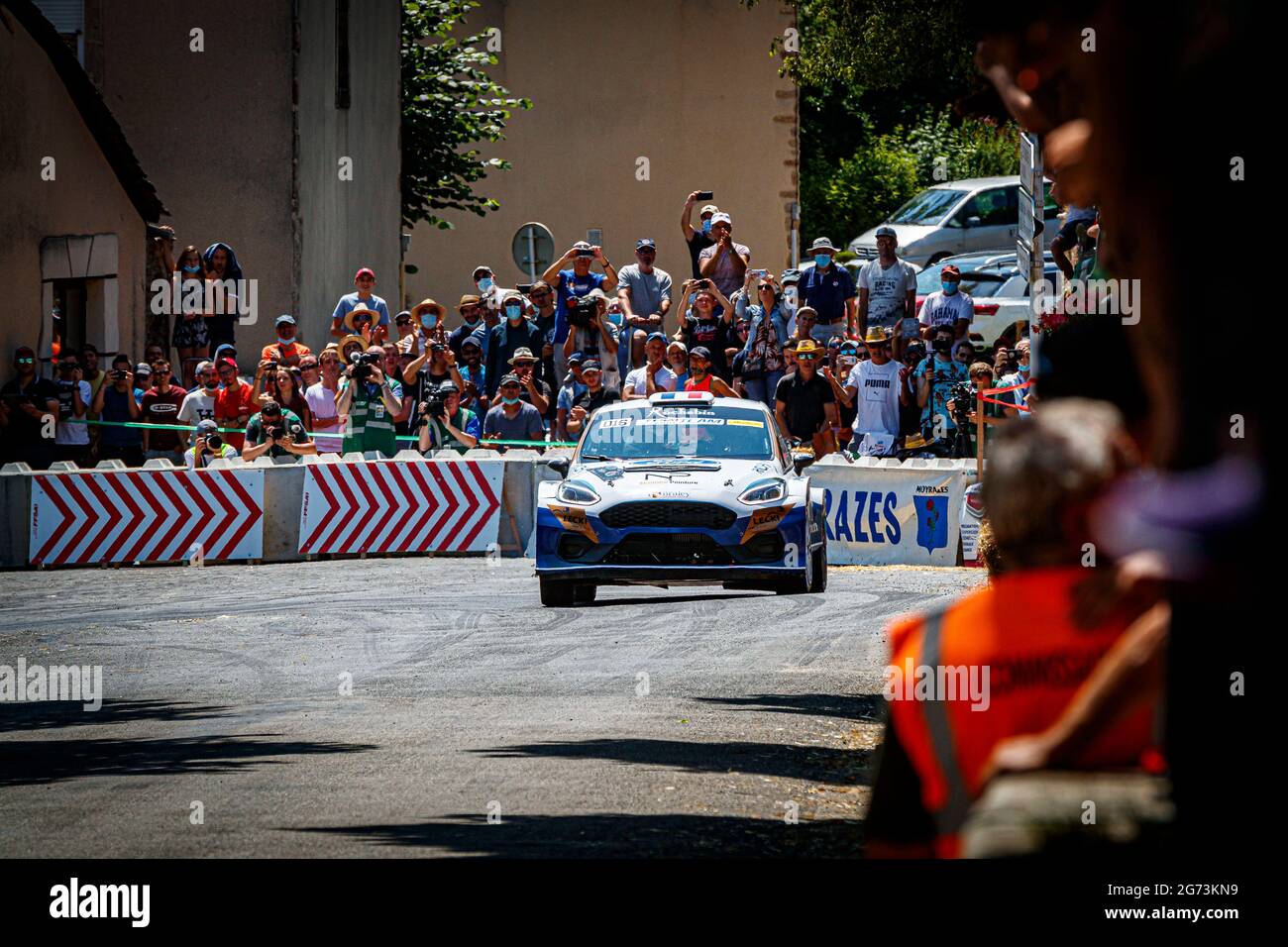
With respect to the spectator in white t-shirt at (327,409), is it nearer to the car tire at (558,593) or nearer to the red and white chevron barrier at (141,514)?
the red and white chevron barrier at (141,514)

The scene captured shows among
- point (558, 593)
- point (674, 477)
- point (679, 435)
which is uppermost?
point (679, 435)

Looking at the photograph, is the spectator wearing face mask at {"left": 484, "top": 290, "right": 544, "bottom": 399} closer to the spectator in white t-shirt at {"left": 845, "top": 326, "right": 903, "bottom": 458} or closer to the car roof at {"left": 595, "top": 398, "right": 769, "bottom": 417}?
the spectator in white t-shirt at {"left": 845, "top": 326, "right": 903, "bottom": 458}

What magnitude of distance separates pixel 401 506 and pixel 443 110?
20.0 metres

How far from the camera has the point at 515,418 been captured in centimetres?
2452

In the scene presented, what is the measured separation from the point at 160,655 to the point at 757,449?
16.9 feet

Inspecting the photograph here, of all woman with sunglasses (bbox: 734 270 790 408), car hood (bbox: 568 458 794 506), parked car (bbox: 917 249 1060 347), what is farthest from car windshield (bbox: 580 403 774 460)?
parked car (bbox: 917 249 1060 347)

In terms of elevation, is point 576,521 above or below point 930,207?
below

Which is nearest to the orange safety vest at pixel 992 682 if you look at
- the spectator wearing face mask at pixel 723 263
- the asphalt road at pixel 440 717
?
the asphalt road at pixel 440 717

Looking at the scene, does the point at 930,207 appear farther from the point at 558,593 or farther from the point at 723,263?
the point at 558,593

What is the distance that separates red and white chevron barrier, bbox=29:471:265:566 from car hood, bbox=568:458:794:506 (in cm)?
613

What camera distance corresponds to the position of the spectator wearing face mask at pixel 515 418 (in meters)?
24.5

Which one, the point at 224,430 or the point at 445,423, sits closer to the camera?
the point at 445,423

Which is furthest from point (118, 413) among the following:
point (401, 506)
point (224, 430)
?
point (401, 506)

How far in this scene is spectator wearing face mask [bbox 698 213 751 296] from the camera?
2609cm
